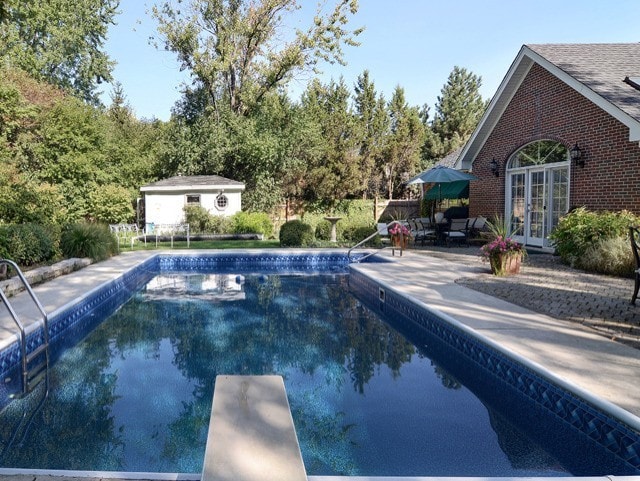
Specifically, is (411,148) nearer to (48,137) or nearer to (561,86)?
(561,86)

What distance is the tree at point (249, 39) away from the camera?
24511 mm

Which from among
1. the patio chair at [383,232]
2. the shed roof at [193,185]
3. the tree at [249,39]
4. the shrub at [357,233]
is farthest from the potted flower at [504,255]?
the tree at [249,39]

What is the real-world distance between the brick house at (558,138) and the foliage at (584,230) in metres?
0.79

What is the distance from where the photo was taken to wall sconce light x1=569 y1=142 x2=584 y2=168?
1186cm

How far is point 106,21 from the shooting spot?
109 feet

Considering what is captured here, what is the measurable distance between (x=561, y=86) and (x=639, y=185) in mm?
3695

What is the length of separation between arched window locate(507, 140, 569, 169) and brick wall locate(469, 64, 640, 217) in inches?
7.2

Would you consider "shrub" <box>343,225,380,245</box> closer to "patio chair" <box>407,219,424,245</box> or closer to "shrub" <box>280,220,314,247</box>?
"patio chair" <box>407,219,424,245</box>

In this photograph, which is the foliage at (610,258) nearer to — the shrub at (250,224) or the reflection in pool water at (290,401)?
the reflection in pool water at (290,401)

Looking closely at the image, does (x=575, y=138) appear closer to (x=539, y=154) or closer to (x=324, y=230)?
(x=539, y=154)

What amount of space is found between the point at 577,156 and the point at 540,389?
967 cm

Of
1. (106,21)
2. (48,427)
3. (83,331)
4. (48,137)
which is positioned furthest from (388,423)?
(106,21)

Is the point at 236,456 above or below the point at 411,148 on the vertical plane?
→ below

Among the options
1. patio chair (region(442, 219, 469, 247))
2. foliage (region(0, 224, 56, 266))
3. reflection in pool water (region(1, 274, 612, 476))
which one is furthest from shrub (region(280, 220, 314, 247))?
reflection in pool water (region(1, 274, 612, 476))
